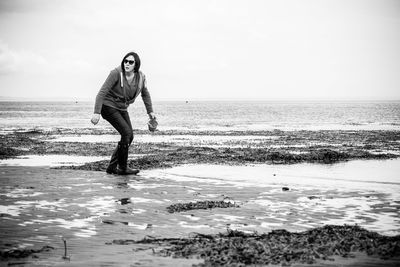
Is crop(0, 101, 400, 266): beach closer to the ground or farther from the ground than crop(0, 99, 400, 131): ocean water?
farther from the ground

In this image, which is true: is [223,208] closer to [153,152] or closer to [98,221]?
[98,221]

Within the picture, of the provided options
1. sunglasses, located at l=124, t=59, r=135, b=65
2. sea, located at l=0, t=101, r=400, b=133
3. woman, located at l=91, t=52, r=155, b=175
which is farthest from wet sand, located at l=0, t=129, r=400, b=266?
sea, located at l=0, t=101, r=400, b=133

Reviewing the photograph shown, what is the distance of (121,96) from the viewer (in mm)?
9414

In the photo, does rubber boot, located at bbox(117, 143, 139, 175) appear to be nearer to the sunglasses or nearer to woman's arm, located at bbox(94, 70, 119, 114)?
woman's arm, located at bbox(94, 70, 119, 114)

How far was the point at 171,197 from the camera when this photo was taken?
723 centimetres

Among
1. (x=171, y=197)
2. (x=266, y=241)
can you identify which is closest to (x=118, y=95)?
(x=171, y=197)

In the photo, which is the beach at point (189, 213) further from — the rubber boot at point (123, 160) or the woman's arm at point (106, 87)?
the woman's arm at point (106, 87)

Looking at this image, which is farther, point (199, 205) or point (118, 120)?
Result: point (118, 120)

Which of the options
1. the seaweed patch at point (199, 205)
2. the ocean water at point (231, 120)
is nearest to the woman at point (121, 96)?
the seaweed patch at point (199, 205)

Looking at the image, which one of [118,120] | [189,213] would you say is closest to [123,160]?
[118,120]

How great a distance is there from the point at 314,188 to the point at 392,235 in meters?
3.28

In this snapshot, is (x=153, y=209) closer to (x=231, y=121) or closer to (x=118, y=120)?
(x=118, y=120)

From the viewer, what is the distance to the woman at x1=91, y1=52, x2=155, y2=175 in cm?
924

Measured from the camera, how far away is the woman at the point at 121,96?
364 inches
